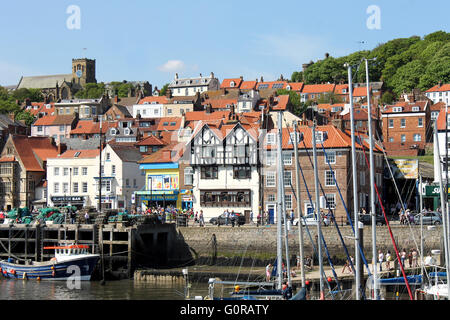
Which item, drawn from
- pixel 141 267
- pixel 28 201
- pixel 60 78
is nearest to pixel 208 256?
pixel 141 267

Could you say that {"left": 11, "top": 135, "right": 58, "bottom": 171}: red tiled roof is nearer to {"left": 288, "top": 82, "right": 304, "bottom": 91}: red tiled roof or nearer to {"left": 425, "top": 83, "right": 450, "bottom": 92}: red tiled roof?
{"left": 425, "top": 83, "right": 450, "bottom": 92}: red tiled roof

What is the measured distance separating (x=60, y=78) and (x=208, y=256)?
154 meters

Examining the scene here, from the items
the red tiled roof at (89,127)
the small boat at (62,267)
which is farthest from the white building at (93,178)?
the red tiled roof at (89,127)

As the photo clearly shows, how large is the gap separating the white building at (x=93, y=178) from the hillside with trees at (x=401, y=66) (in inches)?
2643

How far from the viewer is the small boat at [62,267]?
135ft

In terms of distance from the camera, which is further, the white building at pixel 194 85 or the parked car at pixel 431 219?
the white building at pixel 194 85

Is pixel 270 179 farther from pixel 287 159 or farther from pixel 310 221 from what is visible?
pixel 310 221

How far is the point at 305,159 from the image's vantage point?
51406 mm

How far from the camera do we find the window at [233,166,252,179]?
177 feet

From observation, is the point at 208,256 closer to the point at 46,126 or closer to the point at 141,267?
the point at 141,267

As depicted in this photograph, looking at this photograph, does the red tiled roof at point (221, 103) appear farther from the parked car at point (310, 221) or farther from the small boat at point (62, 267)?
the small boat at point (62, 267)

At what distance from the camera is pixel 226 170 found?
54.8m

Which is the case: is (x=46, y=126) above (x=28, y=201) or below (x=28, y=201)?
above
